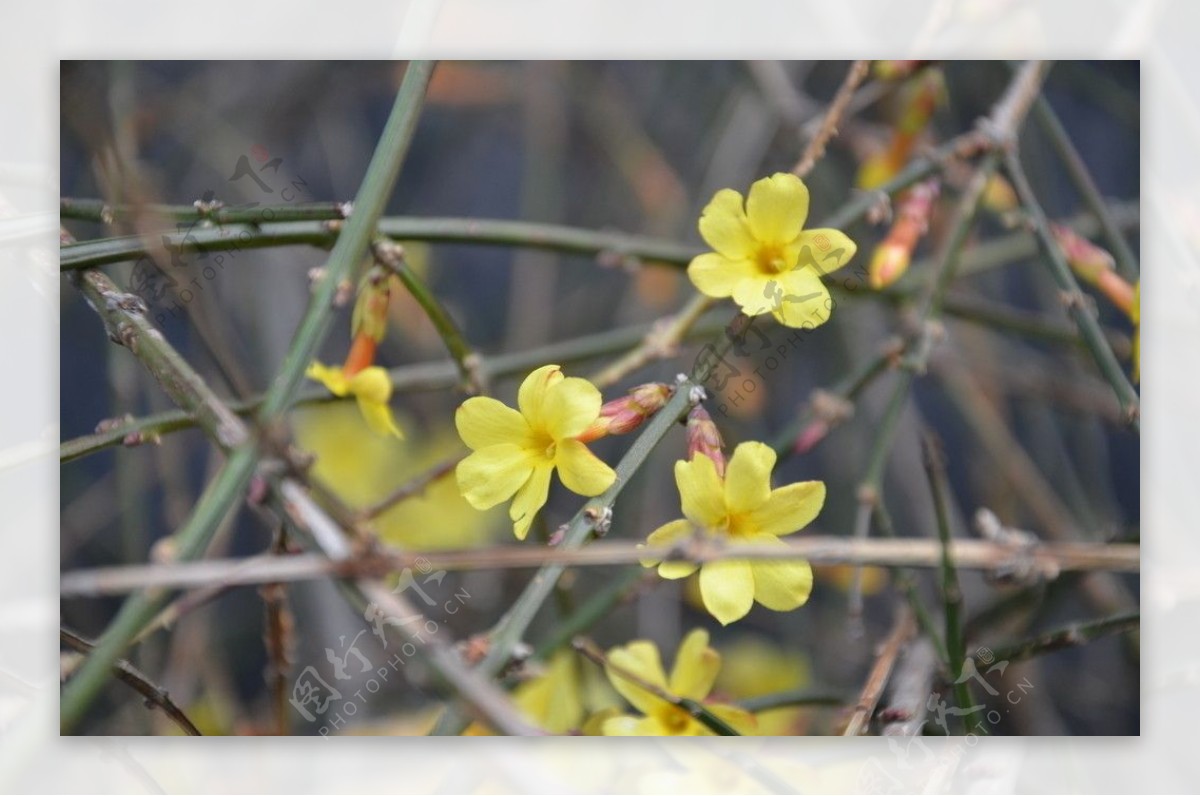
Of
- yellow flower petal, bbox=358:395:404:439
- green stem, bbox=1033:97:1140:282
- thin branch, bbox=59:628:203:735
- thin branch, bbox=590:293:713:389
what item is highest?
green stem, bbox=1033:97:1140:282

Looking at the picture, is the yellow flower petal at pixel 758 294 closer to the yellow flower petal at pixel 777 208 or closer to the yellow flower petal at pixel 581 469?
the yellow flower petal at pixel 777 208

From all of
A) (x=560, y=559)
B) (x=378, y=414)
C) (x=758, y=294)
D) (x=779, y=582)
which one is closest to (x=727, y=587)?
(x=779, y=582)

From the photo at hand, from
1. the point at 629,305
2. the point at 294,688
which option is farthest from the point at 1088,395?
the point at 294,688

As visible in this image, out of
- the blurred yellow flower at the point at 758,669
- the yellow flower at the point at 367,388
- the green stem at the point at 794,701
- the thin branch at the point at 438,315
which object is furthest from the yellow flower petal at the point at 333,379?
the blurred yellow flower at the point at 758,669

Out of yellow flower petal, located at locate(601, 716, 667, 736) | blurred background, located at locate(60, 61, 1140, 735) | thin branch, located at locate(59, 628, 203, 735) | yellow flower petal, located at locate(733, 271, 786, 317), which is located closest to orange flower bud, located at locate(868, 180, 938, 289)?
blurred background, located at locate(60, 61, 1140, 735)

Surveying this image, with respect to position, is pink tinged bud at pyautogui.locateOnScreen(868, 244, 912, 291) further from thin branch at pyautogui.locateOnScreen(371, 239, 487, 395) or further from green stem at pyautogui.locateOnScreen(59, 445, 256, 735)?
green stem at pyautogui.locateOnScreen(59, 445, 256, 735)
